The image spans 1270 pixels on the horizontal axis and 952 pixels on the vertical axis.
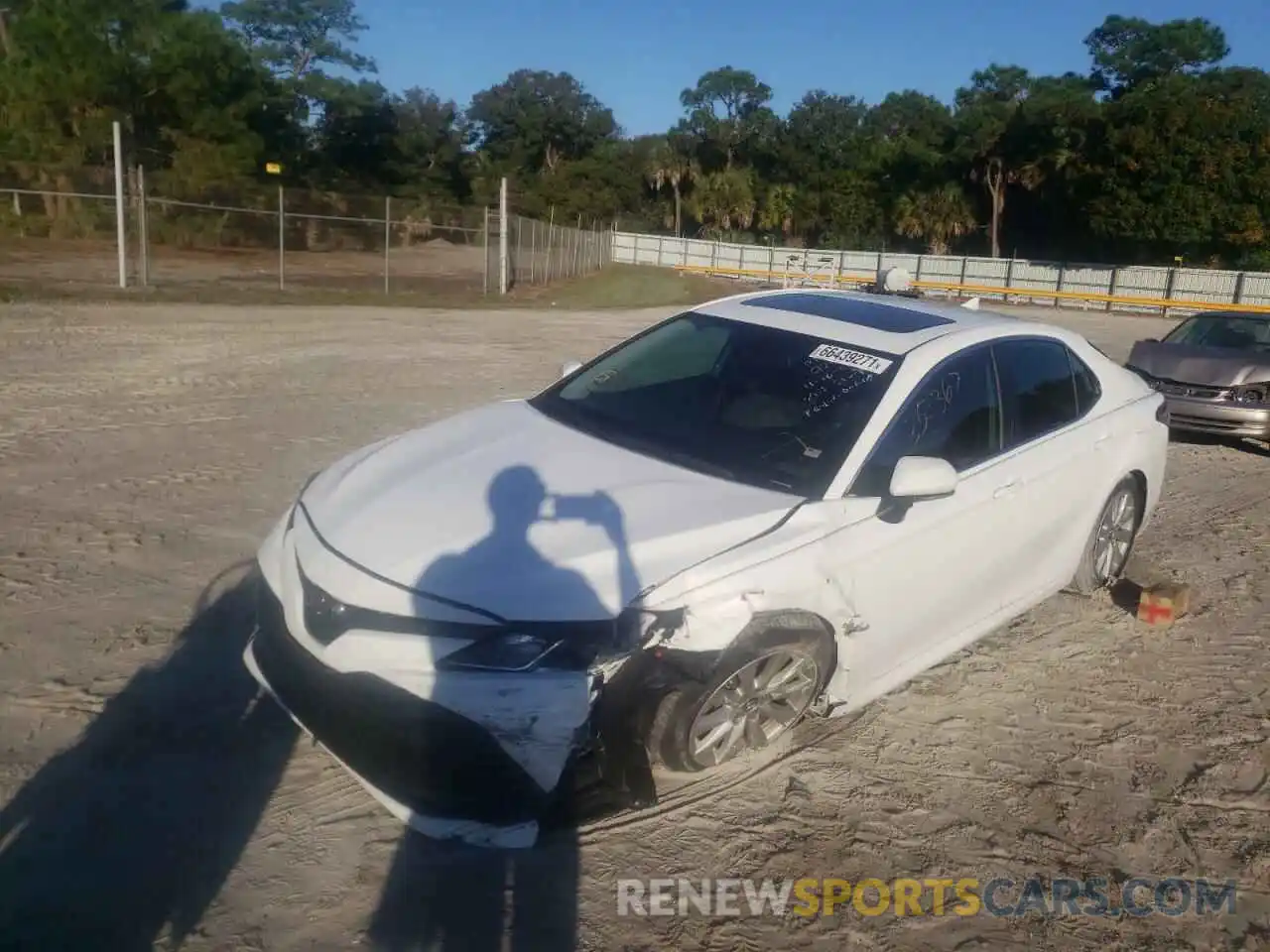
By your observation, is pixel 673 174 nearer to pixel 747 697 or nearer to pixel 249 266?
pixel 249 266

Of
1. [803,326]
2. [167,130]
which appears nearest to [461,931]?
[803,326]

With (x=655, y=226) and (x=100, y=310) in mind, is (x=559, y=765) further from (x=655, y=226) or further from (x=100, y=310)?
(x=655, y=226)

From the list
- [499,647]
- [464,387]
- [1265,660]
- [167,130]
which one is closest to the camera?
[499,647]

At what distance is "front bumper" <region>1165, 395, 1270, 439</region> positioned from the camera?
34.0ft

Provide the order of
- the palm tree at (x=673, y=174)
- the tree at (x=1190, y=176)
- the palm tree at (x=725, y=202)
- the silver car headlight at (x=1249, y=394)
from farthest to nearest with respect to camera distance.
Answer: the palm tree at (x=673, y=174) → the palm tree at (x=725, y=202) → the tree at (x=1190, y=176) → the silver car headlight at (x=1249, y=394)

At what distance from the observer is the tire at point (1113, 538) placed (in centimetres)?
569

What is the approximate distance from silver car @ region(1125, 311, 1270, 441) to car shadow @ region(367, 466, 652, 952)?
27.3 feet

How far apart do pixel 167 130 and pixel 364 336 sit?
2442 centimetres

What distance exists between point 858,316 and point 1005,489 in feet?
3.36

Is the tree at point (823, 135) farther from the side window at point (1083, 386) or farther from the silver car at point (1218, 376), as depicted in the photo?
the side window at point (1083, 386)

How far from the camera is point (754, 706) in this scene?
388 centimetres

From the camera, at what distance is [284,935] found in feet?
10.1

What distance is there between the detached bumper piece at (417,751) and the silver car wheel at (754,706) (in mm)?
641

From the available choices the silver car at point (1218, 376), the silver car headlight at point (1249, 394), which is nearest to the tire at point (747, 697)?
the silver car at point (1218, 376)
